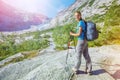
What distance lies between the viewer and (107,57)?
55.1 ft

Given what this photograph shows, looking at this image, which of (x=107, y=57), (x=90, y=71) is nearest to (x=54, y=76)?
(x=90, y=71)

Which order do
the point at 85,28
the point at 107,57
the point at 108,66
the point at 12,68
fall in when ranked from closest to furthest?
1. the point at 85,28
2. the point at 108,66
3. the point at 107,57
4. the point at 12,68

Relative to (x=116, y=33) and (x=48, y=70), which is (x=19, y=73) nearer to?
(x=48, y=70)

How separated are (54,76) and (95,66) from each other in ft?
8.38

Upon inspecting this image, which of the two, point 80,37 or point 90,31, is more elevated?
point 90,31

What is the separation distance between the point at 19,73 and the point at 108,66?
6.26 metres

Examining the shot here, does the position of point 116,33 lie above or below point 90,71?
above

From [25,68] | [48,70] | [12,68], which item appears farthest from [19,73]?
[48,70]

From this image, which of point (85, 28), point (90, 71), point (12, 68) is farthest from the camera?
point (12, 68)

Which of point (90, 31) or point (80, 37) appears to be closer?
point (90, 31)

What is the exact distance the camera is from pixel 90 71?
12672 millimetres

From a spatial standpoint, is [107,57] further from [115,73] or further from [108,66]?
[115,73]

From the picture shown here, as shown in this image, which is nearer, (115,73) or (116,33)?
(115,73)

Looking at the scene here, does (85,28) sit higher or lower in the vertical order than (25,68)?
higher
